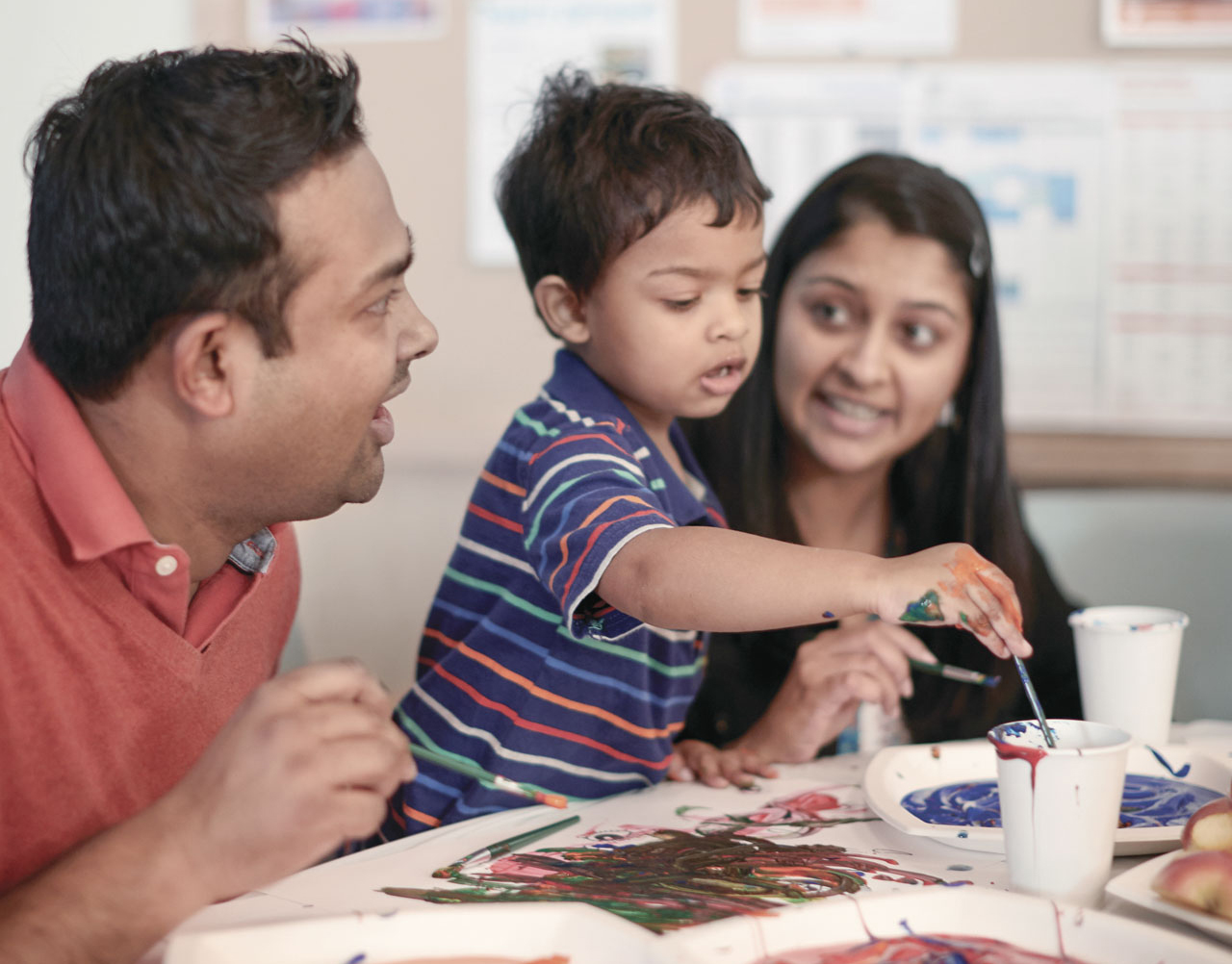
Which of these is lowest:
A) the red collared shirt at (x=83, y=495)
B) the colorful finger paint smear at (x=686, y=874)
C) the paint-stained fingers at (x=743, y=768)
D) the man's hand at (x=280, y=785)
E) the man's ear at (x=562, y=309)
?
the paint-stained fingers at (x=743, y=768)

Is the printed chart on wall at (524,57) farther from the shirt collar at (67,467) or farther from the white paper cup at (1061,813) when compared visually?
the white paper cup at (1061,813)

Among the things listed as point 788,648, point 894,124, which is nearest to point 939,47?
point 894,124

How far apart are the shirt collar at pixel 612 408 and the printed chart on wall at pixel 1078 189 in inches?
41.9

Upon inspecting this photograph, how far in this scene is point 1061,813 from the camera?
0.71 meters

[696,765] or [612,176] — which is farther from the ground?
[612,176]

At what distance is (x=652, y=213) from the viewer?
1097mm

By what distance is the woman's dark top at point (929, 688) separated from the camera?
154 centimetres

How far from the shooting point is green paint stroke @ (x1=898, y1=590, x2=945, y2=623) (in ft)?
2.61

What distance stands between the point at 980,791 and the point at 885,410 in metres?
0.67

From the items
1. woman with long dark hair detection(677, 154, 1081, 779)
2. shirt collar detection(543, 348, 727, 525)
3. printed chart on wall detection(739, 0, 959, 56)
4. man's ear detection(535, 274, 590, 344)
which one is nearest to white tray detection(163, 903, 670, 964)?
shirt collar detection(543, 348, 727, 525)

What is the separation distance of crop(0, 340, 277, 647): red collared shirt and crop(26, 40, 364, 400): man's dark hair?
0.02 metres

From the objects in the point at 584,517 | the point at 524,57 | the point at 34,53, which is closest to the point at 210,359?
the point at 584,517

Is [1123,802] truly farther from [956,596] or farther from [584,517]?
[584,517]

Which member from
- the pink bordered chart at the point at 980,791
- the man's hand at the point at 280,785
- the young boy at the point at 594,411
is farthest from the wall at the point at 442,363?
the man's hand at the point at 280,785
